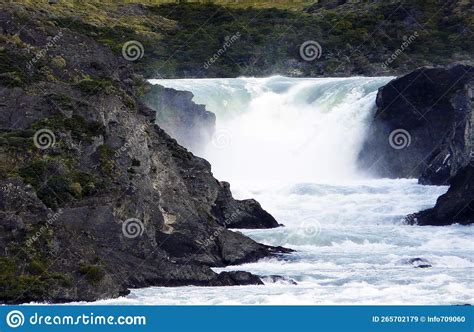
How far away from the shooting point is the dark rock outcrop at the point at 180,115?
82750 millimetres

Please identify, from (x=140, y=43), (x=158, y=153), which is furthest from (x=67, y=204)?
(x=140, y=43)

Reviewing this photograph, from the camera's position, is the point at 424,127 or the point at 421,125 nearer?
the point at 424,127

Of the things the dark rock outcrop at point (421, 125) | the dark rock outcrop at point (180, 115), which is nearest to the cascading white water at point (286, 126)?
the dark rock outcrop at point (180, 115)

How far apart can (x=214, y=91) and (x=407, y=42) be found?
35.9 metres

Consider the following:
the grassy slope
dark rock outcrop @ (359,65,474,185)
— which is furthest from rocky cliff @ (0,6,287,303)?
the grassy slope

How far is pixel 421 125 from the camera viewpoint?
79.1 m

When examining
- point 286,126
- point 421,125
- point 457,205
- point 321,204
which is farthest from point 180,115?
point 457,205

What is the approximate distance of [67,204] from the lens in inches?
1698

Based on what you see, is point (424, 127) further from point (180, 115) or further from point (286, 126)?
point (180, 115)

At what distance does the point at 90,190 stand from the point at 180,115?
39008 millimetres

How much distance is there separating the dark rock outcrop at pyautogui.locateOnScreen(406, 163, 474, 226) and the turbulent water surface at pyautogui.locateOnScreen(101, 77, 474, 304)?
140 cm

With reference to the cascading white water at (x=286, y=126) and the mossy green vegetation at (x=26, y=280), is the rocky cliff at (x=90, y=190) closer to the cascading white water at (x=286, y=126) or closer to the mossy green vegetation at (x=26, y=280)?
the mossy green vegetation at (x=26, y=280)
